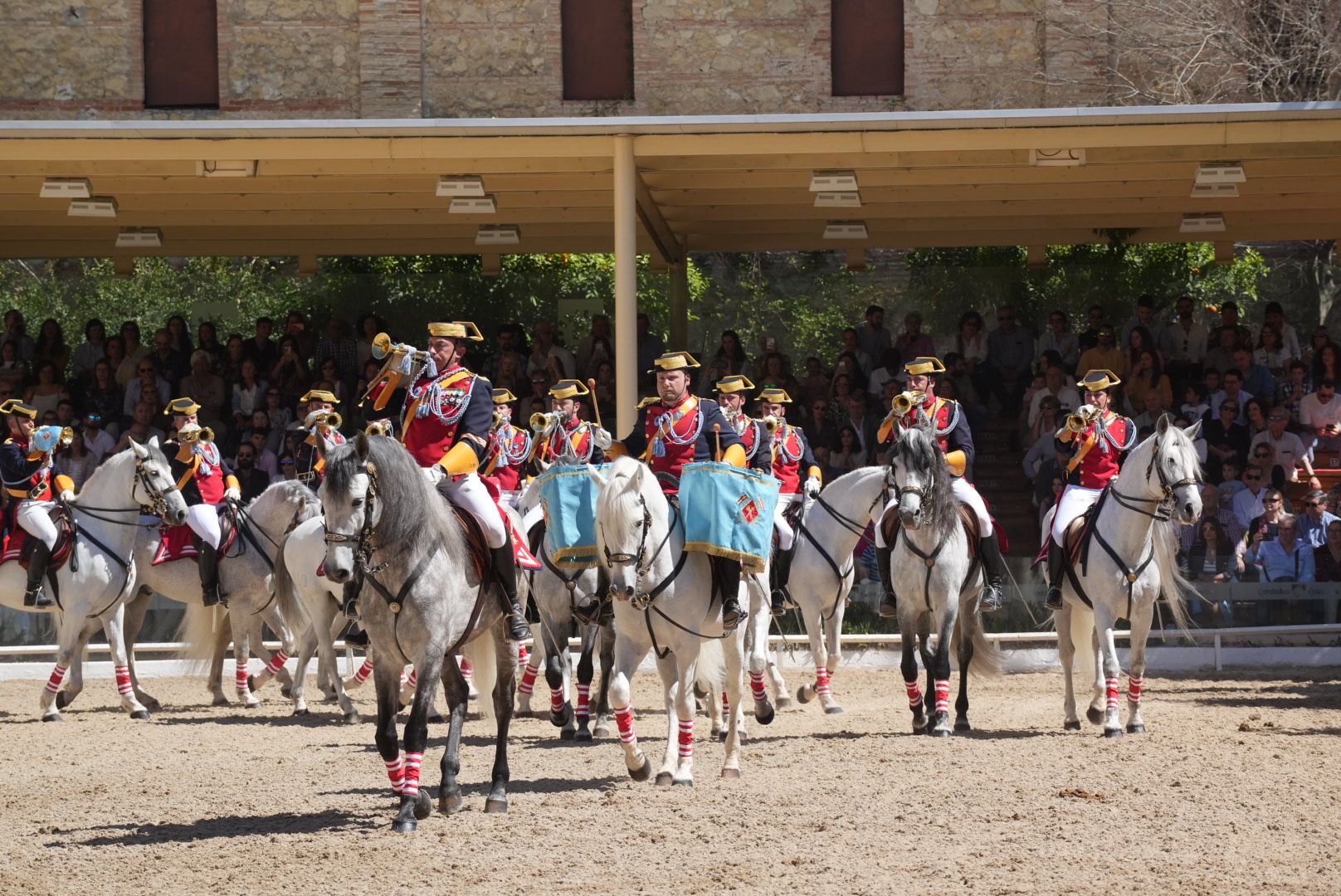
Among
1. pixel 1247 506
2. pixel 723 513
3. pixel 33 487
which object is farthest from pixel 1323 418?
pixel 33 487

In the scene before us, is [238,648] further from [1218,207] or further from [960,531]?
[1218,207]

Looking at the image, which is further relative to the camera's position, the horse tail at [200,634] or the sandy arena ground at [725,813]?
the horse tail at [200,634]

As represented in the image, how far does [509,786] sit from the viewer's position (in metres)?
10.2

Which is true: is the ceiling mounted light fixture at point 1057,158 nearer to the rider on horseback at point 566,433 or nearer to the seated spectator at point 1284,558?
the seated spectator at point 1284,558

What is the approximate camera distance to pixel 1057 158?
17.6 metres

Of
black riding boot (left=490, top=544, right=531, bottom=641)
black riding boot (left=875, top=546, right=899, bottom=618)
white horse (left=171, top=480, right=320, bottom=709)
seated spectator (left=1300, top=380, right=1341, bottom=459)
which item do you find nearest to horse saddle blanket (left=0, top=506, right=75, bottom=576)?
white horse (left=171, top=480, right=320, bottom=709)

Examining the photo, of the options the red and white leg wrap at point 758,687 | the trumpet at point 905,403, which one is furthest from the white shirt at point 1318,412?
the red and white leg wrap at point 758,687

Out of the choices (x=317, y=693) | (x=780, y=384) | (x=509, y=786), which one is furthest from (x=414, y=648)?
→ (x=780, y=384)

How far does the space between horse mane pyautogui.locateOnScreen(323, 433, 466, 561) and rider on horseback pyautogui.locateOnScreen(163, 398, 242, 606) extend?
19.5ft

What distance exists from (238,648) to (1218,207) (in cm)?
1289

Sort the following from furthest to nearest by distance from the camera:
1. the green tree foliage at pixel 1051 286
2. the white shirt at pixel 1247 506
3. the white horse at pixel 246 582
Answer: the green tree foliage at pixel 1051 286 → the white shirt at pixel 1247 506 → the white horse at pixel 246 582

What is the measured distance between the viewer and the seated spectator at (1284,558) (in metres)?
16.3

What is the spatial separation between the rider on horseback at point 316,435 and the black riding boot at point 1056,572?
512 centimetres

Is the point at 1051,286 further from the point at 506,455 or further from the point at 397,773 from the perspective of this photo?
the point at 397,773
